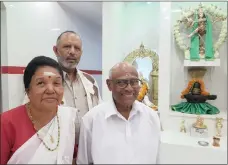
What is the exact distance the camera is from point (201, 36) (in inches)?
32.5

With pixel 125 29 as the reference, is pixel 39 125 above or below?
below

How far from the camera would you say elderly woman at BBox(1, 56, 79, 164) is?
0.57 metres

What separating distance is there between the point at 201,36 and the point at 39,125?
78cm

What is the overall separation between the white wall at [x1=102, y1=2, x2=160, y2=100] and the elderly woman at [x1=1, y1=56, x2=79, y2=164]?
0.65 ft

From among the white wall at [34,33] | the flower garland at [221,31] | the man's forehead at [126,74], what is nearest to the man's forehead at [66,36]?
the white wall at [34,33]

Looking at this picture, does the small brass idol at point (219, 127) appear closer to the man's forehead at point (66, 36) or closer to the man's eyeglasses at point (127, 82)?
the man's eyeglasses at point (127, 82)

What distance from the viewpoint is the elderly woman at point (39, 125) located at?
569mm

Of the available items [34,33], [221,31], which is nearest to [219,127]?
[221,31]

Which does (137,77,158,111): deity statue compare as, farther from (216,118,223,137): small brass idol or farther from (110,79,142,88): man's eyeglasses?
(216,118,223,137): small brass idol

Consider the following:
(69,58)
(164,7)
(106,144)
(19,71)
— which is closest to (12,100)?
(19,71)

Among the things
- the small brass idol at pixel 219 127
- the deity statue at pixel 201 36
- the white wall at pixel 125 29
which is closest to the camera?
the small brass idol at pixel 219 127

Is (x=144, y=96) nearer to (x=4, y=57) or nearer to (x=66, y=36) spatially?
(x=66, y=36)

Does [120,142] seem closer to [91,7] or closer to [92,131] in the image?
[92,131]

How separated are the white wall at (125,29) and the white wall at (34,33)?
0.06 metres
